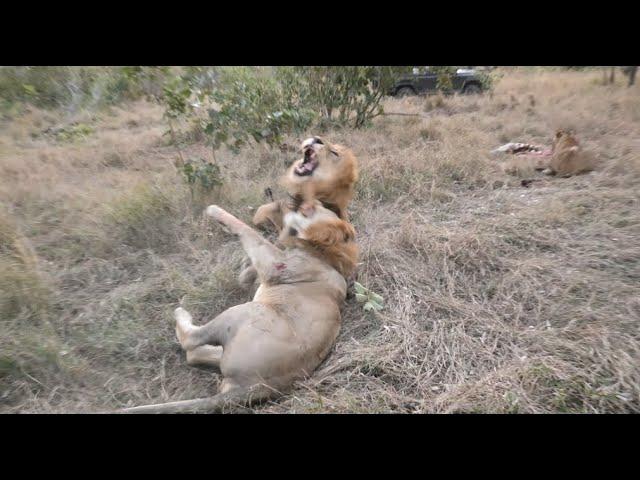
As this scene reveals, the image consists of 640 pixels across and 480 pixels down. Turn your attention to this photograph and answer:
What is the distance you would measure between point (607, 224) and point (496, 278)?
164 cm

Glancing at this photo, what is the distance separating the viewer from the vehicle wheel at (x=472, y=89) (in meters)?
15.0

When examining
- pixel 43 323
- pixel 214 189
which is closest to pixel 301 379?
pixel 43 323

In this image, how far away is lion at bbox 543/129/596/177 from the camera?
5977 millimetres

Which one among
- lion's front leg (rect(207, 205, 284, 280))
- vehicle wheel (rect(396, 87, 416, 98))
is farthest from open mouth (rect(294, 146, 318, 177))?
vehicle wheel (rect(396, 87, 416, 98))

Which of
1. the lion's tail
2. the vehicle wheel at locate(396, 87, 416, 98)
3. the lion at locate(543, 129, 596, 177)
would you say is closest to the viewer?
the lion's tail

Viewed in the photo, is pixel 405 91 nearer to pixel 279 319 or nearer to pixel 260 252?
pixel 260 252

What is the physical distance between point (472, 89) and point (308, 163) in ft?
44.8

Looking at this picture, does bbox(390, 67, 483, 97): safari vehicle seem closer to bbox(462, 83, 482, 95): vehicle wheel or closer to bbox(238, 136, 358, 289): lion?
bbox(462, 83, 482, 95): vehicle wheel

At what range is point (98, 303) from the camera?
11.7 feet

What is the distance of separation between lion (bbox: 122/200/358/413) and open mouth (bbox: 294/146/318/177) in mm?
267

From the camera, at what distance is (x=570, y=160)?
599 centimetres

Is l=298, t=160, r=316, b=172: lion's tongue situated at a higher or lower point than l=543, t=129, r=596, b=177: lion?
higher

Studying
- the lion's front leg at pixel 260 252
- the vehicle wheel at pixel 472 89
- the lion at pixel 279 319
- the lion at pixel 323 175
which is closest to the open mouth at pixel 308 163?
the lion at pixel 323 175

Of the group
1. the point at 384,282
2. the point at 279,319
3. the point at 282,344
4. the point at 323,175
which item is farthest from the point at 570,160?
the point at 282,344
